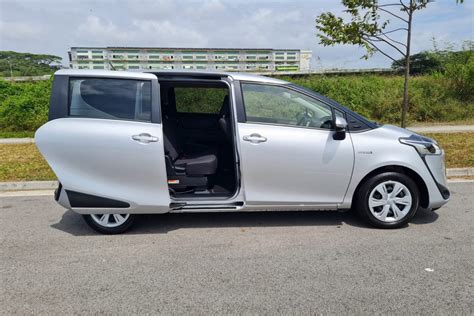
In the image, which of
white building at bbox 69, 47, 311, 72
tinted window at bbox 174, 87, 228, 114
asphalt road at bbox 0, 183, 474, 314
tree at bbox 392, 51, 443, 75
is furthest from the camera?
tree at bbox 392, 51, 443, 75

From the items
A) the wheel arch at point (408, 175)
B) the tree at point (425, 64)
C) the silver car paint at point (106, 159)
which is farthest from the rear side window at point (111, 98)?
the tree at point (425, 64)

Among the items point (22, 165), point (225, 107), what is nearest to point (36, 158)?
point (22, 165)

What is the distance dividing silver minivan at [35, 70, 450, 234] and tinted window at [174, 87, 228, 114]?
1.03 meters

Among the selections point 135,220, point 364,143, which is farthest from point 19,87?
point 364,143

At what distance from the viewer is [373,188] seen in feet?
12.3

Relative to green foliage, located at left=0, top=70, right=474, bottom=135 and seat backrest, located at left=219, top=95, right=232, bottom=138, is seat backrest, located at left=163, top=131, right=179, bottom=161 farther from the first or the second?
green foliage, located at left=0, top=70, right=474, bottom=135

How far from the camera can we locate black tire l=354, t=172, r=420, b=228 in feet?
12.3

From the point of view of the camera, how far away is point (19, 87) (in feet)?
41.7

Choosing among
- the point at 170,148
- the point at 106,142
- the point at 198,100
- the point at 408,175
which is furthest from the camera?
the point at 198,100

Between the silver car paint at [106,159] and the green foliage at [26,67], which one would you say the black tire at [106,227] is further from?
the green foliage at [26,67]

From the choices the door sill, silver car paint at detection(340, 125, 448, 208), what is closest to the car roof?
silver car paint at detection(340, 125, 448, 208)

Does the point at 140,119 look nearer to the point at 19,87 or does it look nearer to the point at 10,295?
the point at 10,295

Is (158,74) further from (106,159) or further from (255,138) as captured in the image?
(255,138)

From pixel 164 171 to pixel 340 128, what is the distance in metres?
1.96
